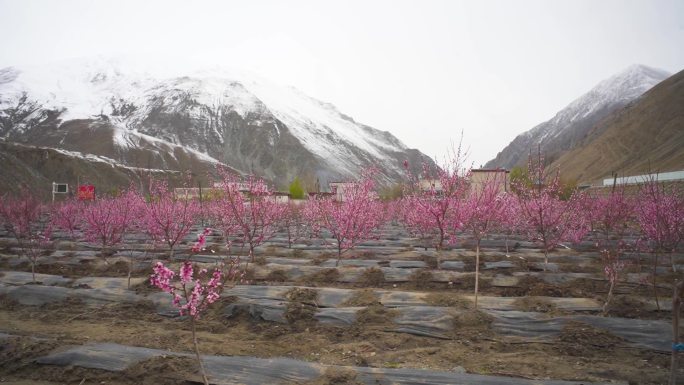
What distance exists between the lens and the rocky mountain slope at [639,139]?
79750mm

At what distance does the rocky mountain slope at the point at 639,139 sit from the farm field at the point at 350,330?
78.7 m

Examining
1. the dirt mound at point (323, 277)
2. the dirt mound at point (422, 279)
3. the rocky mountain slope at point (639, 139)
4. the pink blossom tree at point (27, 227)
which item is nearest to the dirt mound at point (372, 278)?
the dirt mound at point (323, 277)

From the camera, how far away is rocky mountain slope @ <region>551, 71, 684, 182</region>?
262 ft

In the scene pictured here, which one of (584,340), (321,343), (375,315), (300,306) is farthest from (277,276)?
(584,340)

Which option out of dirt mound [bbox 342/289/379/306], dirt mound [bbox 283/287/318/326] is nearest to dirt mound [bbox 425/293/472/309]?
dirt mound [bbox 342/289/379/306]

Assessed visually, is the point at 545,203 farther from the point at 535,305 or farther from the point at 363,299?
the point at 363,299

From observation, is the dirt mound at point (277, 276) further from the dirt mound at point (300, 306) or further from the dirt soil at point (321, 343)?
the dirt soil at point (321, 343)

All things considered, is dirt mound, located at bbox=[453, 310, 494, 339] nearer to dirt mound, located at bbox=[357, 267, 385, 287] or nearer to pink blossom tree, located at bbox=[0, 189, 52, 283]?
dirt mound, located at bbox=[357, 267, 385, 287]

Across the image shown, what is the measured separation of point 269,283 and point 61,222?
11.6 meters

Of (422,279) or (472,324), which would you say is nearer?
(472,324)

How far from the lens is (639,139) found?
293 feet

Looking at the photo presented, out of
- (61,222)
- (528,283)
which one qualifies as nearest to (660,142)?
(528,283)

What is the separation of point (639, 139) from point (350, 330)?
103m

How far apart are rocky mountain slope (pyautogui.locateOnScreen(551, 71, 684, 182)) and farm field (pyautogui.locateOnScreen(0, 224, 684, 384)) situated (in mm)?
78673
